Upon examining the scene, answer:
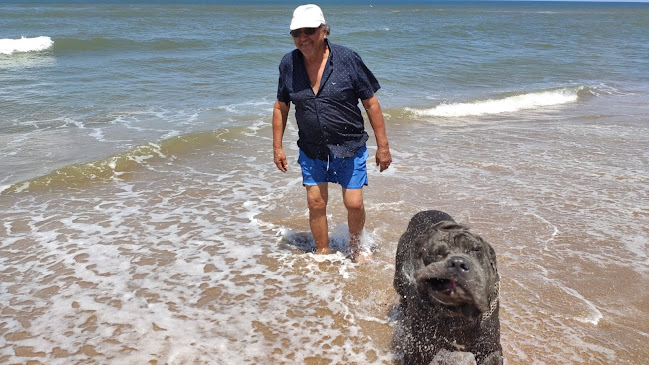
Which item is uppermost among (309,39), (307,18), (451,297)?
(307,18)

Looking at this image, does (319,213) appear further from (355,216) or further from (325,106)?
(325,106)

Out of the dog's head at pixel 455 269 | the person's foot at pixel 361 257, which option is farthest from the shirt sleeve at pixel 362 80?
the dog's head at pixel 455 269

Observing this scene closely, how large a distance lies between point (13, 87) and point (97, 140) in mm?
6318

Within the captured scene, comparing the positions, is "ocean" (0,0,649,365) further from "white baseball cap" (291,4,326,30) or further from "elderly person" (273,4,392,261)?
"white baseball cap" (291,4,326,30)

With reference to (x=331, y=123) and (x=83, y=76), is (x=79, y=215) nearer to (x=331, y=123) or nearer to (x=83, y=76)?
(x=331, y=123)

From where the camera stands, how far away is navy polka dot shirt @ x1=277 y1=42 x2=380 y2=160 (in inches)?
169

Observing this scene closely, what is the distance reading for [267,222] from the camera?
610 cm

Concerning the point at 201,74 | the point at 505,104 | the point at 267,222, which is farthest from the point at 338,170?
the point at 201,74

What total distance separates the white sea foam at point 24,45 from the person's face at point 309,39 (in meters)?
21.3

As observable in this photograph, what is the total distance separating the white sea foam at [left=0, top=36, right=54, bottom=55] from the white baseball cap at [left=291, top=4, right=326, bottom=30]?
21282 millimetres

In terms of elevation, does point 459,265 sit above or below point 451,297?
above

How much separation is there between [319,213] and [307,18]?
1.70m

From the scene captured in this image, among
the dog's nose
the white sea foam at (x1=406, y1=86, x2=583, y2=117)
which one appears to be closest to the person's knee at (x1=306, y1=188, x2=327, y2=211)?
the dog's nose

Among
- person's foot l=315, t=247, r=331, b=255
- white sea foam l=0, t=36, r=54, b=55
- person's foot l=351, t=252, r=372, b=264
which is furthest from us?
white sea foam l=0, t=36, r=54, b=55
